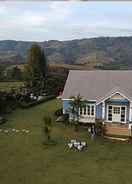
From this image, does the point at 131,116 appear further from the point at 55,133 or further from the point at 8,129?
the point at 8,129

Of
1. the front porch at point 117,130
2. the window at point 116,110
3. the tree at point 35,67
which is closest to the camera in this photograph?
the front porch at point 117,130

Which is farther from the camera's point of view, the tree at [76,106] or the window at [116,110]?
the window at [116,110]

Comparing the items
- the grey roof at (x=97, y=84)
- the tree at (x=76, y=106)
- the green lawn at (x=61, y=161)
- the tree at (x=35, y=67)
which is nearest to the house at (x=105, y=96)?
the grey roof at (x=97, y=84)

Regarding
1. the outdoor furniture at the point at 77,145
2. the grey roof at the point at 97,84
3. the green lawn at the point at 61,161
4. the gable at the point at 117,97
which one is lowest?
the green lawn at the point at 61,161

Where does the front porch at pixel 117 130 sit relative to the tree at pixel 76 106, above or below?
below

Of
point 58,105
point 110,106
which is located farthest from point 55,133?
point 58,105

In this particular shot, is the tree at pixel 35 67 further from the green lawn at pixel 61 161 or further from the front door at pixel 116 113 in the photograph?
the green lawn at pixel 61 161
